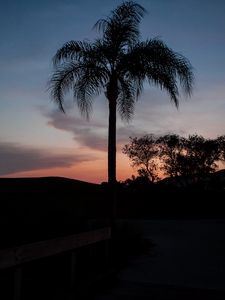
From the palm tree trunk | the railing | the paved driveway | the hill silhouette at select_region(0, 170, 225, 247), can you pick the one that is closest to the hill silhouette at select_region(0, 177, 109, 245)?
the hill silhouette at select_region(0, 170, 225, 247)

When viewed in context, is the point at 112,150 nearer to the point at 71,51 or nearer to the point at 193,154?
the point at 71,51

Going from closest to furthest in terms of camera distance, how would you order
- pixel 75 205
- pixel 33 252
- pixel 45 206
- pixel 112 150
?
pixel 33 252 → pixel 112 150 → pixel 45 206 → pixel 75 205

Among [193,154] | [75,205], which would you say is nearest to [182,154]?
[193,154]

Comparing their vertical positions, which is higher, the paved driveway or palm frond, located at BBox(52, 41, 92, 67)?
palm frond, located at BBox(52, 41, 92, 67)

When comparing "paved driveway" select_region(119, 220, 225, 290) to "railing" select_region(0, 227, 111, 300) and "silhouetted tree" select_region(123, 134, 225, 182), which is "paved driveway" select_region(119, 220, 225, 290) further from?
"silhouetted tree" select_region(123, 134, 225, 182)

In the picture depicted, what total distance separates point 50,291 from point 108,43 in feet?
31.6

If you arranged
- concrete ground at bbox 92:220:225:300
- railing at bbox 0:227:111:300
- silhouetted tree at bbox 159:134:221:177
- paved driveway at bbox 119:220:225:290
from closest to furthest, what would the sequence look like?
railing at bbox 0:227:111:300 → concrete ground at bbox 92:220:225:300 → paved driveway at bbox 119:220:225:290 → silhouetted tree at bbox 159:134:221:177

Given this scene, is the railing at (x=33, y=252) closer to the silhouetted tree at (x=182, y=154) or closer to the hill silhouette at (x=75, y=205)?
the hill silhouette at (x=75, y=205)

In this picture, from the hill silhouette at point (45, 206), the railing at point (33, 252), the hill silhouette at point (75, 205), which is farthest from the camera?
the hill silhouette at point (75, 205)

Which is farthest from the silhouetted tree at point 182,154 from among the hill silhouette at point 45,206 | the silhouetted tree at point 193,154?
the hill silhouette at point 45,206

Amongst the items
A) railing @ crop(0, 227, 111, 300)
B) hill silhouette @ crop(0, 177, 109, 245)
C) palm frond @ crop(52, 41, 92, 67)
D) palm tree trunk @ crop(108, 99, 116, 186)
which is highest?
palm frond @ crop(52, 41, 92, 67)

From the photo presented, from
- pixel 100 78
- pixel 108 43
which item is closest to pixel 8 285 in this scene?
pixel 100 78

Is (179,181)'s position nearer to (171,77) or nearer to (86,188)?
(86,188)

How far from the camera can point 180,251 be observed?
44.9ft
